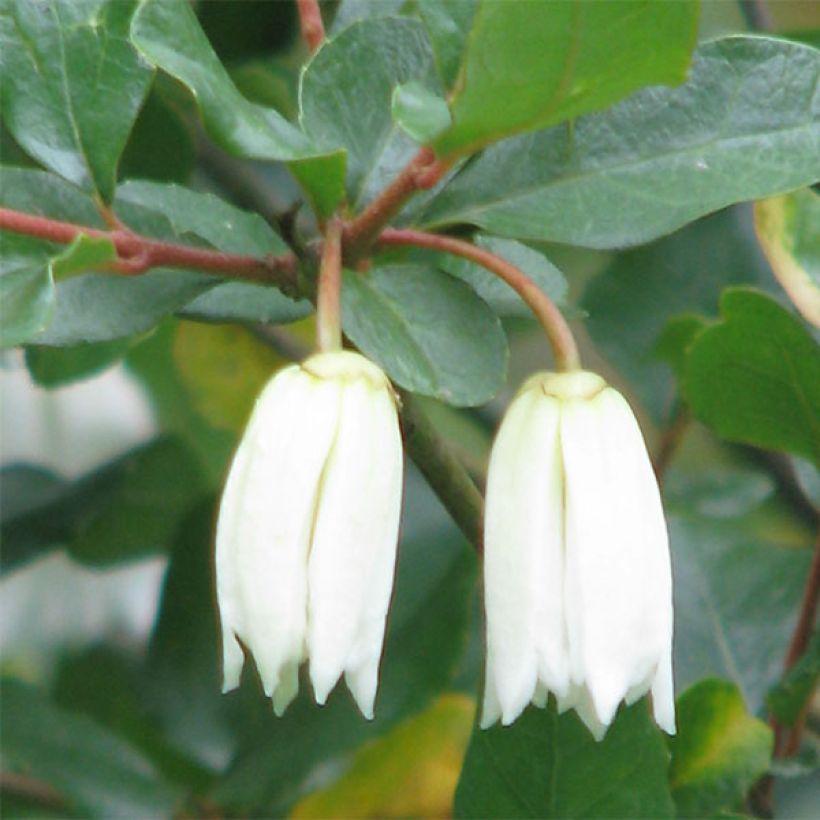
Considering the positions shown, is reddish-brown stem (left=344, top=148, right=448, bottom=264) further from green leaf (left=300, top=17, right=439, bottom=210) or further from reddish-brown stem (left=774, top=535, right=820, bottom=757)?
reddish-brown stem (left=774, top=535, right=820, bottom=757)

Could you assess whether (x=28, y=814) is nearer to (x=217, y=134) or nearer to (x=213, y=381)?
(x=213, y=381)

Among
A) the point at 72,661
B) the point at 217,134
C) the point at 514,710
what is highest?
the point at 217,134

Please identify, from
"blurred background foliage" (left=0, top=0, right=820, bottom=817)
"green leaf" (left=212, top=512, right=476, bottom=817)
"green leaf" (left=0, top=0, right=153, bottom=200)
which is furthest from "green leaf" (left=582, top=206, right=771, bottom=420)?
"green leaf" (left=0, top=0, right=153, bottom=200)

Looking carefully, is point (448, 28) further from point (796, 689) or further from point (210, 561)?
point (210, 561)

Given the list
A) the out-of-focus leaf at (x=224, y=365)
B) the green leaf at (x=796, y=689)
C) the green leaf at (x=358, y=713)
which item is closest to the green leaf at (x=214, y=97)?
the green leaf at (x=796, y=689)

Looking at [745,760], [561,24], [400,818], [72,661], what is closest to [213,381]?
[72,661]
